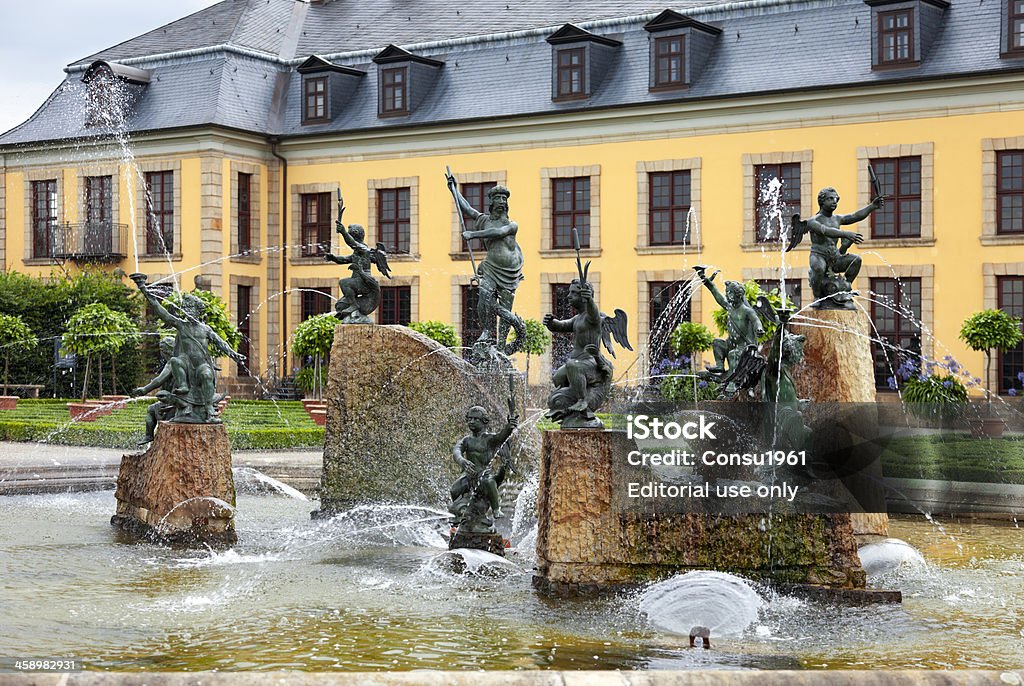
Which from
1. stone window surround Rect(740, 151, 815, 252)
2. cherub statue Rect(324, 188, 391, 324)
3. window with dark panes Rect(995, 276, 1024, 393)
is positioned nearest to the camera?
cherub statue Rect(324, 188, 391, 324)

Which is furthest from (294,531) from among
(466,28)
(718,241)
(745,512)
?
(466,28)

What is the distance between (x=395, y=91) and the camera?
4003 centimetres

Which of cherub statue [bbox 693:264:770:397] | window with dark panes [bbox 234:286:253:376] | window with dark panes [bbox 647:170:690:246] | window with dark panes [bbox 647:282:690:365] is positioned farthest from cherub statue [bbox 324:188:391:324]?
window with dark panes [bbox 234:286:253:376]

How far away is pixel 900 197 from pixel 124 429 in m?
18.6

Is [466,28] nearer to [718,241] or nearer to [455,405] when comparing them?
[718,241]

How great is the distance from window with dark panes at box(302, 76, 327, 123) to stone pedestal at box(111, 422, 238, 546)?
28431mm

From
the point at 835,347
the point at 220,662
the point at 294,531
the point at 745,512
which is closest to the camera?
the point at 220,662

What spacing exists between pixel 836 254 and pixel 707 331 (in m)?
19.5

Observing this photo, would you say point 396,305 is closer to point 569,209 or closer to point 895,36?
point 569,209

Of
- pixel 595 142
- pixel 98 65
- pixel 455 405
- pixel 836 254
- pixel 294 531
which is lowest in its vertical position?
pixel 294 531

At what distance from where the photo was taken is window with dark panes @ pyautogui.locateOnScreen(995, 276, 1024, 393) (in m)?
31.9

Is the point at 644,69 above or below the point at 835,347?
above

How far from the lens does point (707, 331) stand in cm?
3303

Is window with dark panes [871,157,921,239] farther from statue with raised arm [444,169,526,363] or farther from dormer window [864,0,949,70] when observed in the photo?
statue with raised arm [444,169,526,363]
